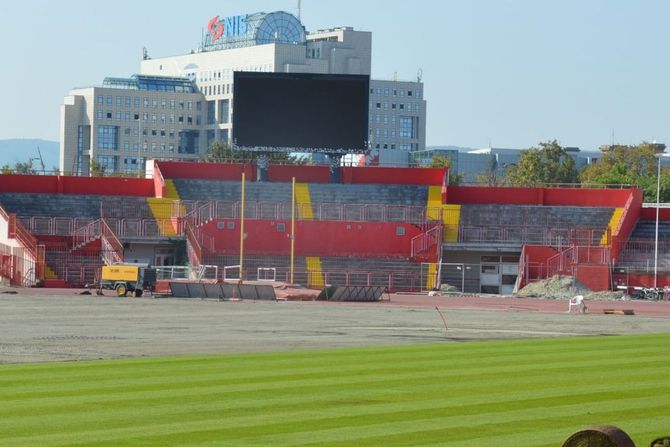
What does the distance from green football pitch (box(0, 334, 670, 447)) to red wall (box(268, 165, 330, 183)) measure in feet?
196

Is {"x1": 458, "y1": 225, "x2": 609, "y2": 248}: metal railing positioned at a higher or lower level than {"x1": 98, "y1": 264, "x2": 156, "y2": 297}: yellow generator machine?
higher

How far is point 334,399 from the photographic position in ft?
74.6

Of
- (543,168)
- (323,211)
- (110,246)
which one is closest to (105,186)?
(110,246)

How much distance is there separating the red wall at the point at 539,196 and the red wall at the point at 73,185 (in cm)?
2006

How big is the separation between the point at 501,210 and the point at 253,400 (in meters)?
66.0

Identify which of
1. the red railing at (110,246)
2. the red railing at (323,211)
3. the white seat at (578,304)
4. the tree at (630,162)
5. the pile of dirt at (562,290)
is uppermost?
the tree at (630,162)

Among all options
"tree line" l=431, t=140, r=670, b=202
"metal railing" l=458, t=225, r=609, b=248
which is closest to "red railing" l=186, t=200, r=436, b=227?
"metal railing" l=458, t=225, r=609, b=248

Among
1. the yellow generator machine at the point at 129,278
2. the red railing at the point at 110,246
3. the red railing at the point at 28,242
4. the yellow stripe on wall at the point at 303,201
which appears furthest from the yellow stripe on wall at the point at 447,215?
the red railing at the point at 28,242

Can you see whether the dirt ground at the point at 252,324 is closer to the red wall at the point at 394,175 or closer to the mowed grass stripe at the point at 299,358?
the mowed grass stripe at the point at 299,358

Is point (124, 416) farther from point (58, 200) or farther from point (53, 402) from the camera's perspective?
point (58, 200)

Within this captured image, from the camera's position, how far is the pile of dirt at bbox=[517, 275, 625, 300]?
241 ft

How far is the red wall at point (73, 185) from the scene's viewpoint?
8781 cm

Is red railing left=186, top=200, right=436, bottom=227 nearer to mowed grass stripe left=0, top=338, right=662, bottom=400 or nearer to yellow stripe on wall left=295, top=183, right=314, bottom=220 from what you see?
yellow stripe on wall left=295, top=183, right=314, bottom=220

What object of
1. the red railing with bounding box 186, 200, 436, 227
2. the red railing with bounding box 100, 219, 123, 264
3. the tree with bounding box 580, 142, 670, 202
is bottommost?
the red railing with bounding box 100, 219, 123, 264
